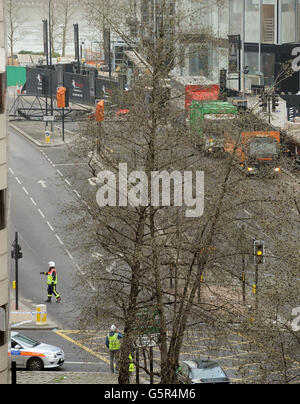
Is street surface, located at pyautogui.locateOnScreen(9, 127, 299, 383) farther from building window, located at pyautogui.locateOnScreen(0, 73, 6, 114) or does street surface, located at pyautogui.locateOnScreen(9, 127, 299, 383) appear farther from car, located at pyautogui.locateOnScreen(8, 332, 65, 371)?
building window, located at pyautogui.locateOnScreen(0, 73, 6, 114)

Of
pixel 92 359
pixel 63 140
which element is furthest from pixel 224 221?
pixel 63 140

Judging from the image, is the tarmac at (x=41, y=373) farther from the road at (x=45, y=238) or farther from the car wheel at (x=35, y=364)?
the car wheel at (x=35, y=364)

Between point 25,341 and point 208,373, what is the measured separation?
738 centimetres

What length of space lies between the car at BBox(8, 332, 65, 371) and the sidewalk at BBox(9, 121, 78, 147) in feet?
111

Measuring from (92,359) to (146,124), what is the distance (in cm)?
1087

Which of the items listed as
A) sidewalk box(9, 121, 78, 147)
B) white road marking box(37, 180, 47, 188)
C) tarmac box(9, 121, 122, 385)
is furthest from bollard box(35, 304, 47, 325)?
sidewalk box(9, 121, 78, 147)

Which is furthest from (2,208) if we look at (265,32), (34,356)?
(265,32)

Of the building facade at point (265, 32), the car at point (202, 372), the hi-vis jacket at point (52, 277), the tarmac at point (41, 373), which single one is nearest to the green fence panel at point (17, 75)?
the building facade at point (265, 32)

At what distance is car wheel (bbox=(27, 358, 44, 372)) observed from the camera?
118 ft

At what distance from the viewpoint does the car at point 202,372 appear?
31.8 m

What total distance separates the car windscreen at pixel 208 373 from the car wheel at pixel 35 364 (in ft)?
19.8

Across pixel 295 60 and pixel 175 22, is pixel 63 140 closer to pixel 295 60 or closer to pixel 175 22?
pixel 295 60

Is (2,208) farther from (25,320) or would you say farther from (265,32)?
(265,32)

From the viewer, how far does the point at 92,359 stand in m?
37.0
